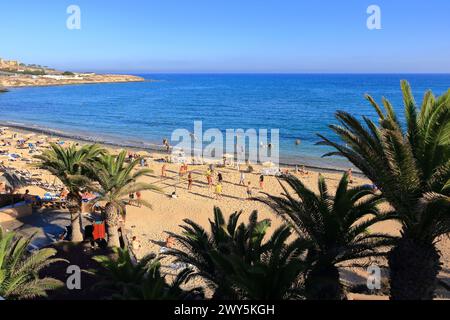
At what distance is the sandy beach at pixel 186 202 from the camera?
1588 cm

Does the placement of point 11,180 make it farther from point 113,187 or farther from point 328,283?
point 328,283

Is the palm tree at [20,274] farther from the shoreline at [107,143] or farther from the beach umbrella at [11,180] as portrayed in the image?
the shoreline at [107,143]

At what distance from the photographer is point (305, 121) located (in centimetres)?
5509

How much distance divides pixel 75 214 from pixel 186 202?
26.4ft

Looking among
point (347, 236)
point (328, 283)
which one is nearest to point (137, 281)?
point (328, 283)

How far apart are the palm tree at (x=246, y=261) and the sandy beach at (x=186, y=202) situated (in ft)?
12.7

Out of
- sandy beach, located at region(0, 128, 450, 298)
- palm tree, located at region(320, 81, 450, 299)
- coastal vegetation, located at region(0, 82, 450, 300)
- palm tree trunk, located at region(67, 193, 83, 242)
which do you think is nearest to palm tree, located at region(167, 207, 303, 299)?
coastal vegetation, located at region(0, 82, 450, 300)

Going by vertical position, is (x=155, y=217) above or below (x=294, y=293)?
below

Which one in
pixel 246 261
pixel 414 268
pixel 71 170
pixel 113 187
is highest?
pixel 71 170

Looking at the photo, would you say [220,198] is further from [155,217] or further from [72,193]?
[72,193]

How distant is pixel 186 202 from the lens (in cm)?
2083

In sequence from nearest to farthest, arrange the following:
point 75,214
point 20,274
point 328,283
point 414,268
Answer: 1. point 414,268
2. point 328,283
3. point 20,274
4. point 75,214
